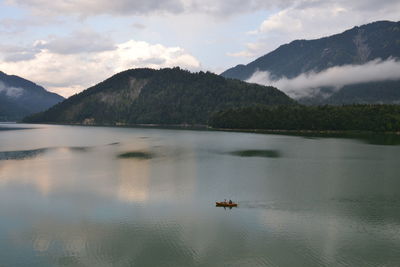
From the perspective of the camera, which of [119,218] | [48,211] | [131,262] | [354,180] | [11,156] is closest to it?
[131,262]

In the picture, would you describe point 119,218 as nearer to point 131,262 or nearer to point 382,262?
point 131,262

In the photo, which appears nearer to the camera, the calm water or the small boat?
the calm water

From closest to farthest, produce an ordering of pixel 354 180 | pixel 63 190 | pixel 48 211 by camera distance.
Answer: pixel 48 211 → pixel 63 190 → pixel 354 180

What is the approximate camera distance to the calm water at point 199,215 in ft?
108

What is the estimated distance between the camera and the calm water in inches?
1297

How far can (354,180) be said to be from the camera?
6706cm

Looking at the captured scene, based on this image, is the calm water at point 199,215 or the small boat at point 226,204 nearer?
the calm water at point 199,215

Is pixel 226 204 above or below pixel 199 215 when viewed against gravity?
above

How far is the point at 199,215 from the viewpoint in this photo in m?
45.0

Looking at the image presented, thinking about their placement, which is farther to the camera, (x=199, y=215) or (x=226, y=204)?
(x=226, y=204)

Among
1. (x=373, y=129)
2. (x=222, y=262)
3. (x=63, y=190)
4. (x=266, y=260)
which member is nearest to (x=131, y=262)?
(x=222, y=262)

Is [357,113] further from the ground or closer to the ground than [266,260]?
further from the ground

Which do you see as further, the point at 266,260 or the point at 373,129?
the point at 373,129

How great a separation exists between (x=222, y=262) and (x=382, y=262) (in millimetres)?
14753
